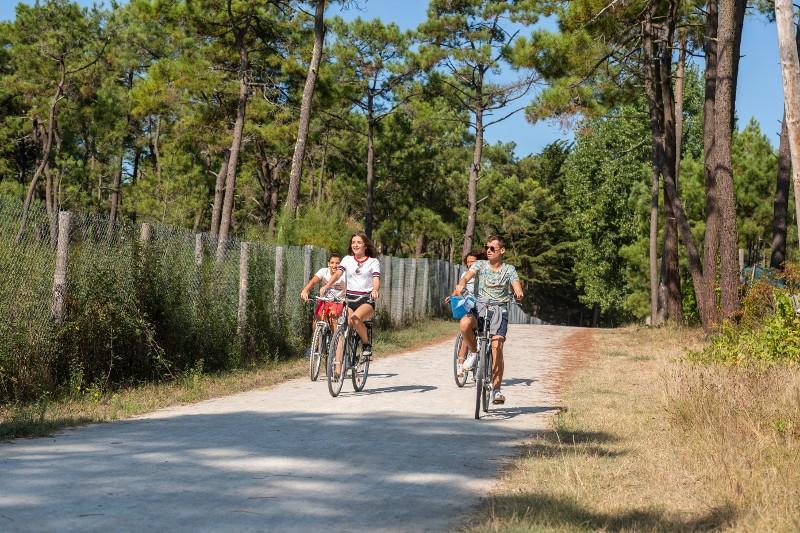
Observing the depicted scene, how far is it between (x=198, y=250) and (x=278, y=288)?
3.47 m

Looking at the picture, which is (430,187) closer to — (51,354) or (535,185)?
(535,185)

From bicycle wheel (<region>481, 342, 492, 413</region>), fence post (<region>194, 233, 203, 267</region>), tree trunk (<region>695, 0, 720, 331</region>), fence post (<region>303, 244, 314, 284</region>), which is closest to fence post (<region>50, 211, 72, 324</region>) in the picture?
fence post (<region>194, 233, 203, 267</region>)

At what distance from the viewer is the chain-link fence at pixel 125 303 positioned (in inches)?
420

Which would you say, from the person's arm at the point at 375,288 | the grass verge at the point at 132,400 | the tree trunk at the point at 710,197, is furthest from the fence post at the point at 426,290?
the person's arm at the point at 375,288

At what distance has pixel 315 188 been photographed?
197 ft

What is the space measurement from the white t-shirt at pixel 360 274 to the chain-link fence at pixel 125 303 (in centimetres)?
248

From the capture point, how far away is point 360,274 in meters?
12.5

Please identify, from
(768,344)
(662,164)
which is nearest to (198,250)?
(768,344)

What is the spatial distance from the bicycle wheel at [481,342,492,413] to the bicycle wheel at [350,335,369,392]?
2110 mm

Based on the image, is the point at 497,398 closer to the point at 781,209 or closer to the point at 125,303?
the point at 125,303

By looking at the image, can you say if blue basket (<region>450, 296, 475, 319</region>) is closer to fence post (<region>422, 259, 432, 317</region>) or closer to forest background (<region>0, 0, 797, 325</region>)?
forest background (<region>0, 0, 797, 325</region>)

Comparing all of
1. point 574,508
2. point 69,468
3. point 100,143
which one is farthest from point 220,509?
point 100,143

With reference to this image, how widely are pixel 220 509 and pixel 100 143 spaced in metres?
49.7

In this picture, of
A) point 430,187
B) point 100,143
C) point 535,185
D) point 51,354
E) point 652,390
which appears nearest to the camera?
point 51,354
